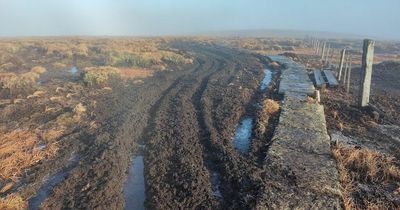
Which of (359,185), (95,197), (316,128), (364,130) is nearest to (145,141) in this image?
(95,197)

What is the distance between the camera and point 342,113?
43.0ft

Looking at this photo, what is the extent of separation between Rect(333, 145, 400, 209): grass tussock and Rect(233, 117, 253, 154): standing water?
2.27 meters

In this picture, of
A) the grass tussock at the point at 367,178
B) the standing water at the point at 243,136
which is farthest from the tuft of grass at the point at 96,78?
the grass tussock at the point at 367,178

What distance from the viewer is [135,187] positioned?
797 centimetres

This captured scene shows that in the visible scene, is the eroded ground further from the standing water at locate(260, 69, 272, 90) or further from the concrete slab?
the standing water at locate(260, 69, 272, 90)

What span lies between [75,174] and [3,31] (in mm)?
107904

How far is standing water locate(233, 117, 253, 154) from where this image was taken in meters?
10.2

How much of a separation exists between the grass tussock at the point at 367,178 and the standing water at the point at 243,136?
89.3 inches

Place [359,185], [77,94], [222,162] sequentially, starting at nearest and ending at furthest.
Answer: [359,185] < [222,162] < [77,94]

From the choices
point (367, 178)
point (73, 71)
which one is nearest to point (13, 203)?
point (367, 178)

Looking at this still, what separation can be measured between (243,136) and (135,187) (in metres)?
4.12

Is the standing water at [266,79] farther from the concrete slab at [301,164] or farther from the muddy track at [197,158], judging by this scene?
the concrete slab at [301,164]

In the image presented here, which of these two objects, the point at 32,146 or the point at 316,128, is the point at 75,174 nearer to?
the point at 32,146

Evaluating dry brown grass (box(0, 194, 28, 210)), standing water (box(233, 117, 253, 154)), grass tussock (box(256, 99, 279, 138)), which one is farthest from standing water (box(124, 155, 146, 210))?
grass tussock (box(256, 99, 279, 138))
